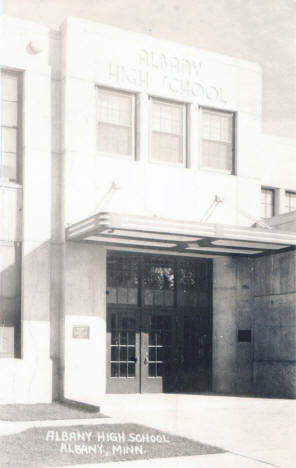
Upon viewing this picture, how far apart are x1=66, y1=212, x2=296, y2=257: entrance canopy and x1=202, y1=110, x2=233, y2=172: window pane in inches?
95.2

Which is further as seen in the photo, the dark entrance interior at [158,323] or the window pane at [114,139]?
the dark entrance interior at [158,323]

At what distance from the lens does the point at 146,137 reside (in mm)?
17703

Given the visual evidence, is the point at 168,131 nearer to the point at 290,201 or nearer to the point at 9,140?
the point at 9,140

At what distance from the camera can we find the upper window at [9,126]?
16.3m

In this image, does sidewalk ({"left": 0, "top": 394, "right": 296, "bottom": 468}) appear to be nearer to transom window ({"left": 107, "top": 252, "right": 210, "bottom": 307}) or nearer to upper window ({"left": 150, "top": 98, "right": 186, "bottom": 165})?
transom window ({"left": 107, "top": 252, "right": 210, "bottom": 307})

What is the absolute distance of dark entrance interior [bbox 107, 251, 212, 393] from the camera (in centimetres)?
1766

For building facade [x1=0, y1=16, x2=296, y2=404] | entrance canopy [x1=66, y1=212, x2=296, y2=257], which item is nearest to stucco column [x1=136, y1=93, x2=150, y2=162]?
building facade [x1=0, y1=16, x2=296, y2=404]

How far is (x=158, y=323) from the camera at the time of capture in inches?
718

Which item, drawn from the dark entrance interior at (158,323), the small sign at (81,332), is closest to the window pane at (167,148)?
the dark entrance interior at (158,323)

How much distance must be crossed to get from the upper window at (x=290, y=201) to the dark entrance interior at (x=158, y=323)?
173 inches

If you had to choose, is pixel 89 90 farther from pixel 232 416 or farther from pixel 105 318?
pixel 232 416

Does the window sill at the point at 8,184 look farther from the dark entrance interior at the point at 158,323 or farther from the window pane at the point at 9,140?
the dark entrance interior at the point at 158,323

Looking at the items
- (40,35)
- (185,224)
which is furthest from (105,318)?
(40,35)

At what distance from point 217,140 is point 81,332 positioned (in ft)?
21.1
